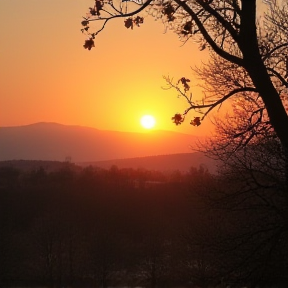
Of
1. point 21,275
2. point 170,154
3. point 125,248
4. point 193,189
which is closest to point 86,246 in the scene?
point 125,248

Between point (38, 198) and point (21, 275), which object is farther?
point (38, 198)

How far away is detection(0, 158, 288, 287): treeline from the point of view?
7.02 metres

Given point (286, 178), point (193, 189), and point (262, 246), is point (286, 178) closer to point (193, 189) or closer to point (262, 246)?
point (262, 246)

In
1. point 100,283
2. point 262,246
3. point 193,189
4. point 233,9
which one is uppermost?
point 233,9

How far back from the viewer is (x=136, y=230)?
5041cm

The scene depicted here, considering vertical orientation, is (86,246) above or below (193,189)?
below

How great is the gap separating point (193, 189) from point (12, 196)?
175 feet

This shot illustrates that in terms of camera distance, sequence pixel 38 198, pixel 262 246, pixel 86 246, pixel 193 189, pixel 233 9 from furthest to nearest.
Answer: pixel 38 198
pixel 86 246
pixel 193 189
pixel 262 246
pixel 233 9

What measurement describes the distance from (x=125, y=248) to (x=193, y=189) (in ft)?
121

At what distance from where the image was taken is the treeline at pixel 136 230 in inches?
277

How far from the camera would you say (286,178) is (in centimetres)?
688

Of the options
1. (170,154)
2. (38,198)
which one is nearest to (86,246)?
(38,198)

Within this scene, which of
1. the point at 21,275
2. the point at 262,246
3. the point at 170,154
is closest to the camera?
the point at 262,246

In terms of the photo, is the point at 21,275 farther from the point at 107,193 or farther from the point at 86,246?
the point at 107,193
